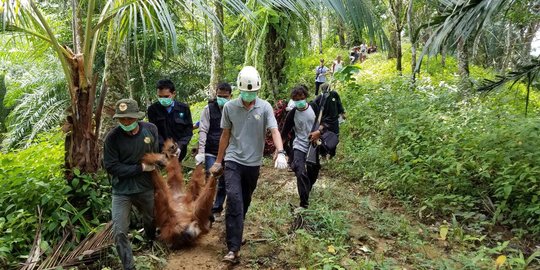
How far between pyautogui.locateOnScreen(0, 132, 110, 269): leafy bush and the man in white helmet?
5.49ft

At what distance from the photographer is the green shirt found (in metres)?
3.86

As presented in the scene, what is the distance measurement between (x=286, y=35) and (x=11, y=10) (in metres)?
7.38

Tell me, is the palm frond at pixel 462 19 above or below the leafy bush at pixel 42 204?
above

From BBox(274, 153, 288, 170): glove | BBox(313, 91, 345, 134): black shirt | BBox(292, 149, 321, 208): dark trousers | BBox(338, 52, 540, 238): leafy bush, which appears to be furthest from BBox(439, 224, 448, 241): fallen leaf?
BBox(274, 153, 288, 170): glove

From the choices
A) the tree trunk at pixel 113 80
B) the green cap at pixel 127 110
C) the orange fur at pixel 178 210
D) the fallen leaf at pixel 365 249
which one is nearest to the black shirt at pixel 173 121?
the orange fur at pixel 178 210

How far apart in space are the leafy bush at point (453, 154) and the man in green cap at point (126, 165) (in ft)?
12.6

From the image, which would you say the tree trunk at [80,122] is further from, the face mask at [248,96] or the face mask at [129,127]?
the face mask at [248,96]

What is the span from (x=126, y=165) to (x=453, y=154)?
4940 millimetres

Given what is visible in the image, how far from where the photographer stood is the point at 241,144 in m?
4.08

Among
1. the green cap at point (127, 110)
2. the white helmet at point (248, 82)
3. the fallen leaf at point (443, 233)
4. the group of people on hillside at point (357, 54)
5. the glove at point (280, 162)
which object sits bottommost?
the fallen leaf at point (443, 233)

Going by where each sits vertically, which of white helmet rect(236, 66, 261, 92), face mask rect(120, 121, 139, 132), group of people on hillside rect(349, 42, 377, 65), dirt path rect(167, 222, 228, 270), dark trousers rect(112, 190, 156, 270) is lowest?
dirt path rect(167, 222, 228, 270)

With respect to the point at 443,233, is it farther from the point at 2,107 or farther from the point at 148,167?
the point at 2,107

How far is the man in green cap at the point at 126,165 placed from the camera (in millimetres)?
3836

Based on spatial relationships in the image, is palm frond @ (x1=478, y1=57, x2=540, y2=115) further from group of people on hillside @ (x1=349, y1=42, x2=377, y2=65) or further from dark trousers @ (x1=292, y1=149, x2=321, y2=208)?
group of people on hillside @ (x1=349, y1=42, x2=377, y2=65)
